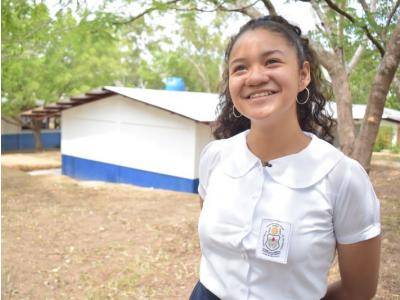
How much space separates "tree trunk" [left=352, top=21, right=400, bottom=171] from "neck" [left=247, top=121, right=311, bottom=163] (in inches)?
118

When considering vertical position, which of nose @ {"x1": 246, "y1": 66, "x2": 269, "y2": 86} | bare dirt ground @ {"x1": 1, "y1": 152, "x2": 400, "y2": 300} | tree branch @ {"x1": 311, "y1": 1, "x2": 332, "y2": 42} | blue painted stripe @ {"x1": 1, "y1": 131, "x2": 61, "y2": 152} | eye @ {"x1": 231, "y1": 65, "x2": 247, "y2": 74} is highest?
tree branch @ {"x1": 311, "y1": 1, "x2": 332, "y2": 42}

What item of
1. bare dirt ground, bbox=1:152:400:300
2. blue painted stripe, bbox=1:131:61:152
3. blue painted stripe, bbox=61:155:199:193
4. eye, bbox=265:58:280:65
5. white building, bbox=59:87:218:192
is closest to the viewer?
eye, bbox=265:58:280:65

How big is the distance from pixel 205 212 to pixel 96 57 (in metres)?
23.5

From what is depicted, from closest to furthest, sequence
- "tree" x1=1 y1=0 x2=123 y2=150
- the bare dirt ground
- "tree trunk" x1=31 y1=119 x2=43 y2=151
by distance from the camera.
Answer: the bare dirt ground < "tree" x1=1 y1=0 x2=123 y2=150 < "tree trunk" x1=31 y1=119 x2=43 y2=151

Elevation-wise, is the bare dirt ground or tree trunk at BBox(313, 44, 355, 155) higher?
tree trunk at BBox(313, 44, 355, 155)

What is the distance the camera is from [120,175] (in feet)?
50.9

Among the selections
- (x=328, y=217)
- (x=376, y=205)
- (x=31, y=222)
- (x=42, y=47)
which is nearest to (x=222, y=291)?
(x=328, y=217)

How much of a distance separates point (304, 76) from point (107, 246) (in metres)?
5.24

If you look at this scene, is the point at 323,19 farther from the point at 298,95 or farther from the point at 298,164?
the point at 298,164

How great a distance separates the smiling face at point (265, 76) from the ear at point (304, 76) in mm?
18

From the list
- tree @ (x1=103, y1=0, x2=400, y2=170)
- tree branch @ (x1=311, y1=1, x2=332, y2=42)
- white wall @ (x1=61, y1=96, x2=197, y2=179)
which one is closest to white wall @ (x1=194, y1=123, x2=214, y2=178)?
white wall @ (x1=61, y1=96, x2=197, y2=179)

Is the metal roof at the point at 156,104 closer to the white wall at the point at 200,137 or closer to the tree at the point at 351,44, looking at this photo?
the white wall at the point at 200,137

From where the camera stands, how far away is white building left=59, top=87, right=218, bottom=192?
13.5m

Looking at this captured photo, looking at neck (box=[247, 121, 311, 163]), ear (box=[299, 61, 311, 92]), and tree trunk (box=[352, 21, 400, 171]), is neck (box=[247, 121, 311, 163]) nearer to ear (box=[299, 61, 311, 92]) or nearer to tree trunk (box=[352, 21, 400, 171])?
ear (box=[299, 61, 311, 92])
